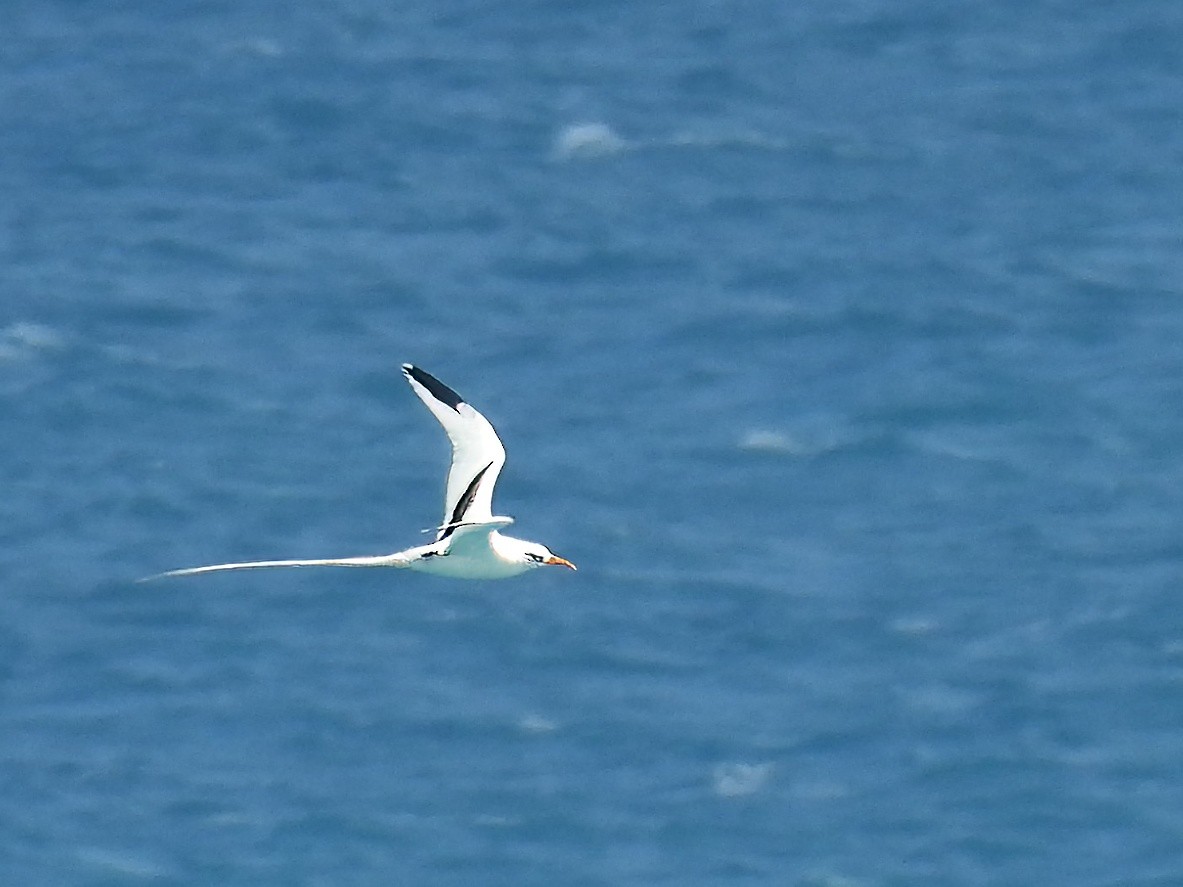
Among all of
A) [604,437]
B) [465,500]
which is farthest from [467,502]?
[604,437]

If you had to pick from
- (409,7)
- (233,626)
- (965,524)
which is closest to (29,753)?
(233,626)

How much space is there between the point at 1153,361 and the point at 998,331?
3.96m

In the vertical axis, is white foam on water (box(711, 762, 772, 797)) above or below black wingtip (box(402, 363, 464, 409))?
below

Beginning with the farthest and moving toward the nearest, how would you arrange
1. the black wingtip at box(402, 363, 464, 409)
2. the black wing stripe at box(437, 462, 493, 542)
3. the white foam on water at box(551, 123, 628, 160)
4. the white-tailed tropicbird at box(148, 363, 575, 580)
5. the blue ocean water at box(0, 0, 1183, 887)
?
the white foam on water at box(551, 123, 628, 160) → the blue ocean water at box(0, 0, 1183, 887) → the black wingtip at box(402, 363, 464, 409) → the black wing stripe at box(437, 462, 493, 542) → the white-tailed tropicbird at box(148, 363, 575, 580)

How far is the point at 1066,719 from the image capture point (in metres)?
70.4

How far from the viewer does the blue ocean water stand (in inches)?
2739

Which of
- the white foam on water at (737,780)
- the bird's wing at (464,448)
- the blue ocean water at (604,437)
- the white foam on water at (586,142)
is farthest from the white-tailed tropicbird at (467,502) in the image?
the white foam on water at (586,142)

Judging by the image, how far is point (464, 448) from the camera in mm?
54219

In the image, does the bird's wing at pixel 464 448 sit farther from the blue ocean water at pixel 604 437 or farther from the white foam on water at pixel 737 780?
the white foam on water at pixel 737 780

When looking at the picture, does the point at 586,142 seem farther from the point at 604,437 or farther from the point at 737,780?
the point at 737,780

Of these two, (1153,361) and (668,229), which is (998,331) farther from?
(668,229)

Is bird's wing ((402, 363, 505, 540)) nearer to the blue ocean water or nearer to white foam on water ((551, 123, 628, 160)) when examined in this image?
the blue ocean water

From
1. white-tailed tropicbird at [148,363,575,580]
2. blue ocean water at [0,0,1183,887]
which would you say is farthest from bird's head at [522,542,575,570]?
blue ocean water at [0,0,1183,887]

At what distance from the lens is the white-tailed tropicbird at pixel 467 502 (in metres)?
53.3
